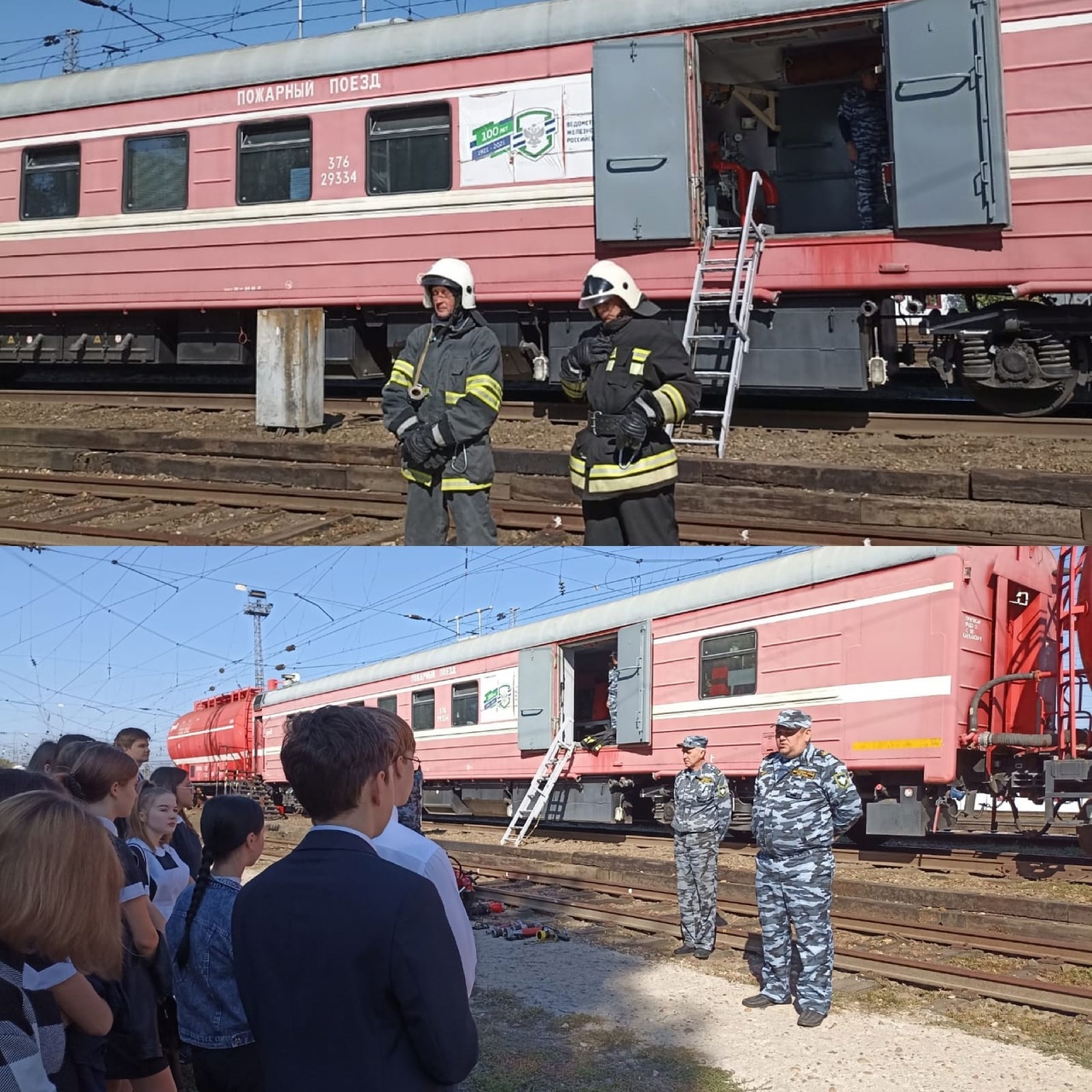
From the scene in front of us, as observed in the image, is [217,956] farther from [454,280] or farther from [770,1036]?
[454,280]

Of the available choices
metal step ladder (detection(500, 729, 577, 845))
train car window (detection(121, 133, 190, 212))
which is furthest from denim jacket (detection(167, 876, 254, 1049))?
train car window (detection(121, 133, 190, 212))

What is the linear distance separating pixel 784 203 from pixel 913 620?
691 centimetres

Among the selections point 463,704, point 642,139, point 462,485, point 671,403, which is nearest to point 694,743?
point 462,485

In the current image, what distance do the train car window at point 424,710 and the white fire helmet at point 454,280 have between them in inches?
446

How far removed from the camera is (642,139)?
11.2 m

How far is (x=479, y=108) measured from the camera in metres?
12.0

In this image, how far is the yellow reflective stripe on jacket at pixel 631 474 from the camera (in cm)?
608

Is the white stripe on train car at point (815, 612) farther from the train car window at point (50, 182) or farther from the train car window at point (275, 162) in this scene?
the train car window at point (50, 182)

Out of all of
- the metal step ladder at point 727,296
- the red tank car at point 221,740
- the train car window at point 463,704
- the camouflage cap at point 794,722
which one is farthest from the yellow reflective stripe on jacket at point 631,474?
the red tank car at point 221,740

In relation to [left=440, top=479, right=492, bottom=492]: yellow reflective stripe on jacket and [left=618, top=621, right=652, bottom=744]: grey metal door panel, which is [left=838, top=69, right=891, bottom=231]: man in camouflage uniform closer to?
[left=618, top=621, right=652, bottom=744]: grey metal door panel

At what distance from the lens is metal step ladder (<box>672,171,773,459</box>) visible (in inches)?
427

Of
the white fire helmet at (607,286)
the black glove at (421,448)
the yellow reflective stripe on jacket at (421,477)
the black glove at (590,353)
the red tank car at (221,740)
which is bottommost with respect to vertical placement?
the red tank car at (221,740)

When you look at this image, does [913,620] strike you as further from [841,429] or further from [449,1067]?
[449,1067]

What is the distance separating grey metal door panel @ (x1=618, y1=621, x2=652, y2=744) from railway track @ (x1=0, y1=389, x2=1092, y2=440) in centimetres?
225
